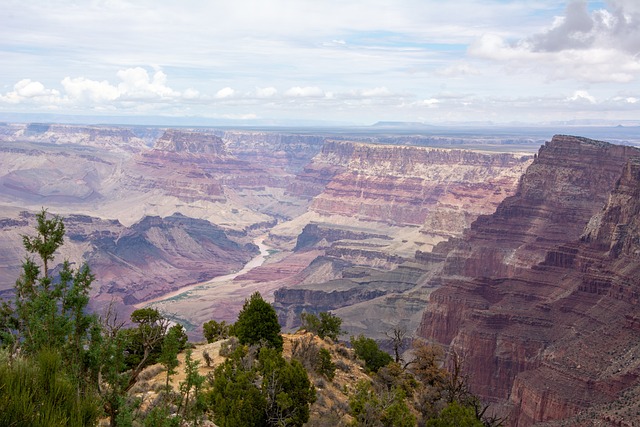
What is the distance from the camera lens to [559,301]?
92625 millimetres

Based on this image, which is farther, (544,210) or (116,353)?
(544,210)

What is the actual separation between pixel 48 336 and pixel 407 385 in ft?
88.2

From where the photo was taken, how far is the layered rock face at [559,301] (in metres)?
71.2

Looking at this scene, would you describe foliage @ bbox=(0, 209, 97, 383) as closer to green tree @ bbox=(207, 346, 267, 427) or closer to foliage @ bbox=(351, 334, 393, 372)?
green tree @ bbox=(207, 346, 267, 427)

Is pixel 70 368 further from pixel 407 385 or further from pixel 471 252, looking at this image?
pixel 471 252

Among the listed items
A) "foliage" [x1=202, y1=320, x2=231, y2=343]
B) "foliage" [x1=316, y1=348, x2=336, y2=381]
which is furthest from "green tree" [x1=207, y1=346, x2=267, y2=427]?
"foliage" [x1=202, y1=320, x2=231, y2=343]

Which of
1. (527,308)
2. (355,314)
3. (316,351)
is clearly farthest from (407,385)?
(355,314)

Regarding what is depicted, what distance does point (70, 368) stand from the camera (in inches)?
751

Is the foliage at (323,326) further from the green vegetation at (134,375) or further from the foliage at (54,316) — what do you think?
Answer: the foliage at (54,316)

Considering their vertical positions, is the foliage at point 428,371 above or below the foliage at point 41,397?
below

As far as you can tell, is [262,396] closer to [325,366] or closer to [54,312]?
[54,312]

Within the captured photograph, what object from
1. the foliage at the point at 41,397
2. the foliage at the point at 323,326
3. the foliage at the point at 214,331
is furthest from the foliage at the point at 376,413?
the foliage at the point at 323,326

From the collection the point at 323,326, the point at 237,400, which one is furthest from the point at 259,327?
the point at 323,326

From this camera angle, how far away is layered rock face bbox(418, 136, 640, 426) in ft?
234
